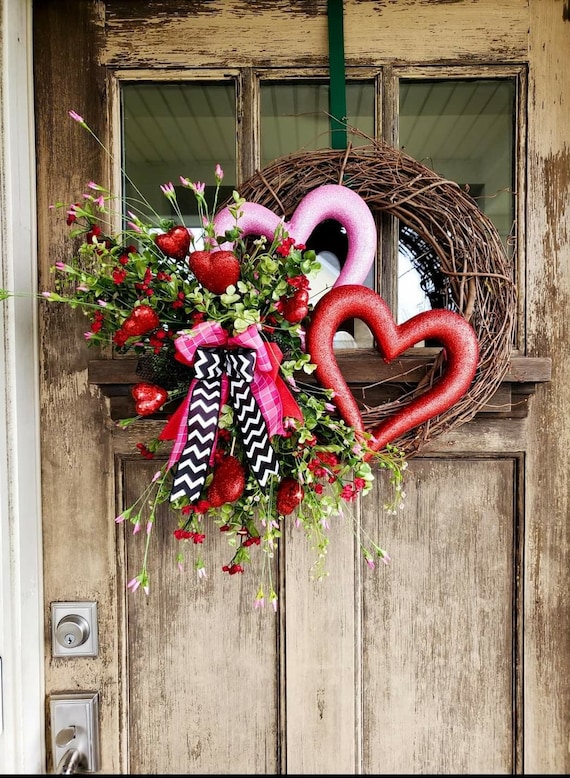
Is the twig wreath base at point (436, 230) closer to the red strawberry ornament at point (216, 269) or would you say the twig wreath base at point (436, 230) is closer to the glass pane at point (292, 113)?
the glass pane at point (292, 113)

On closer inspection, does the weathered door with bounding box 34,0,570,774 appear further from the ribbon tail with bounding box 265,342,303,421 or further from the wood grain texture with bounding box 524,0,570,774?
the ribbon tail with bounding box 265,342,303,421

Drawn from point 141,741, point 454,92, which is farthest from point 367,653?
point 454,92

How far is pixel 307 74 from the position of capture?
3.45 feet

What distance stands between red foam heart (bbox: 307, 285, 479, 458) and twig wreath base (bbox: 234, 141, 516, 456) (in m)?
0.04

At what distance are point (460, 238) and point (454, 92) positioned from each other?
357 millimetres

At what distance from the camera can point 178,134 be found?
1.08 m

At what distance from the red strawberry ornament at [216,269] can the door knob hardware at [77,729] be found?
893 millimetres

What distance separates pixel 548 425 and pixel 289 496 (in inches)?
23.3

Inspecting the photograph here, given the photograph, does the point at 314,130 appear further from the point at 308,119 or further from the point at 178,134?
the point at 178,134

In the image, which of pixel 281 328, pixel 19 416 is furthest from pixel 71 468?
pixel 281 328

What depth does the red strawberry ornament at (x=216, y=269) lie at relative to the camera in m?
0.76

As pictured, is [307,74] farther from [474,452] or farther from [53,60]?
[474,452]

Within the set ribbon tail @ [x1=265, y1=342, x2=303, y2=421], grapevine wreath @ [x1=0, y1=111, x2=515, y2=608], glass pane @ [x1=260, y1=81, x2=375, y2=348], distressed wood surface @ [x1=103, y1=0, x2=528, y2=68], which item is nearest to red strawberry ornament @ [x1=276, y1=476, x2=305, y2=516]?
grapevine wreath @ [x1=0, y1=111, x2=515, y2=608]

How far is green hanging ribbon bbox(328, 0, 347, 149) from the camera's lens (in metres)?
1.01
